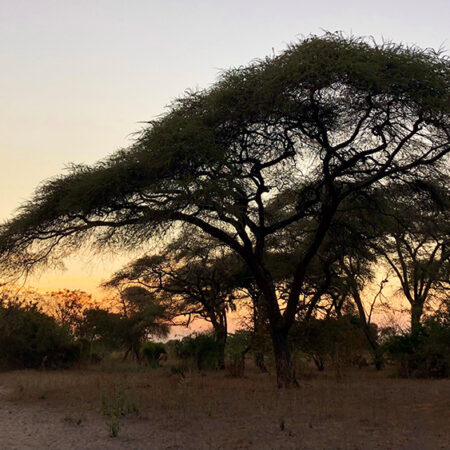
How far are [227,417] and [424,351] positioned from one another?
12.3 meters

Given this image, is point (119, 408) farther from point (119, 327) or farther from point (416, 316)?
point (119, 327)

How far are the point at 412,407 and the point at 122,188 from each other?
9.48 m

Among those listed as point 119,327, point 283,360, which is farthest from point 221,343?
point 119,327

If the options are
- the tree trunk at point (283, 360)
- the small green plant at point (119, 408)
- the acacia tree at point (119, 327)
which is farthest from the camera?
the acacia tree at point (119, 327)

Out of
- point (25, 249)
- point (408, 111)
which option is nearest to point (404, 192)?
point (408, 111)

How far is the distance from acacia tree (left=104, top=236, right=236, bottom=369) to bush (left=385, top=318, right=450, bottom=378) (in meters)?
7.94

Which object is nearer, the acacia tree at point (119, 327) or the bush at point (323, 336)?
the bush at point (323, 336)

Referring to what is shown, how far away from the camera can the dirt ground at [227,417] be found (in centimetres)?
1056

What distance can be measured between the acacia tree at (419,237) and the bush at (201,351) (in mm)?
9434

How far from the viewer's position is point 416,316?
1011 inches

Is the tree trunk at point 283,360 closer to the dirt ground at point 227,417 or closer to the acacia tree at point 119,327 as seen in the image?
the dirt ground at point 227,417

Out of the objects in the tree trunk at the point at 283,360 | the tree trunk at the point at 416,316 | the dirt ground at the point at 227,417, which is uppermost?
the tree trunk at the point at 416,316

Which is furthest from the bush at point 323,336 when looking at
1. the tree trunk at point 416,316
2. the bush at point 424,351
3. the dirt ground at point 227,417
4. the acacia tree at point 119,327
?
the acacia tree at point 119,327

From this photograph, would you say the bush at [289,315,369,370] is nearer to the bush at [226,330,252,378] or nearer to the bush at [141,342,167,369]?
the bush at [226,330,252,378]
